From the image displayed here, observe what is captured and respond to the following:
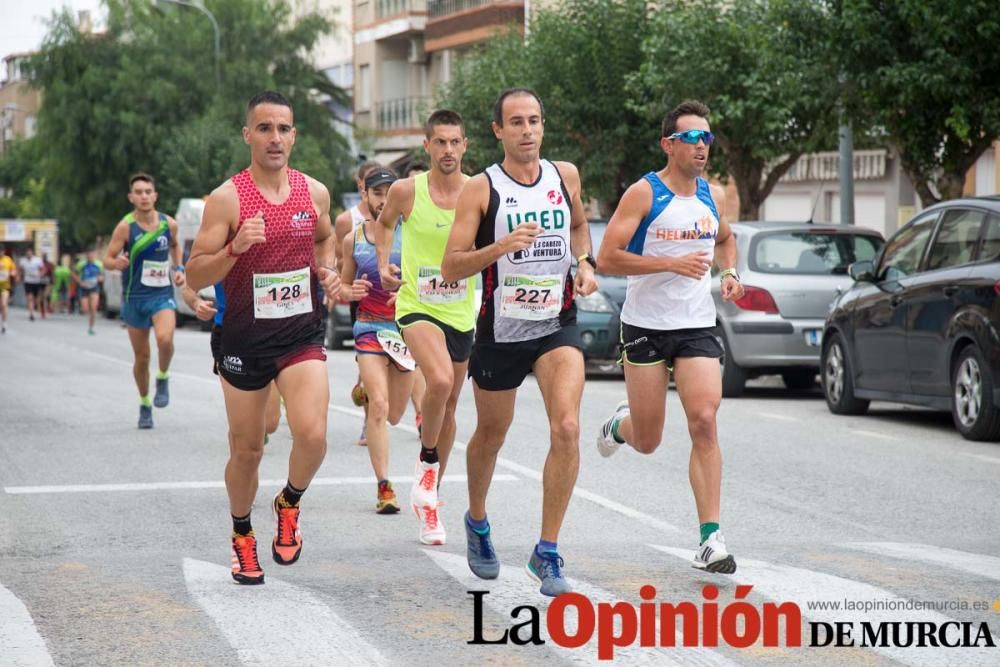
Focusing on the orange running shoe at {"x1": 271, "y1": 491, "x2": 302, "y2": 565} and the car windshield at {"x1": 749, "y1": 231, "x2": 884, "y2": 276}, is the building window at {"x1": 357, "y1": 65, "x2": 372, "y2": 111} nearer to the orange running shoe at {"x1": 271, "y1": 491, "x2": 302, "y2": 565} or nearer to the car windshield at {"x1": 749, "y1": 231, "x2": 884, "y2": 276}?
the car windshield at {"x1": 749, "y1": 231, "x2": 884, "y2": 276}

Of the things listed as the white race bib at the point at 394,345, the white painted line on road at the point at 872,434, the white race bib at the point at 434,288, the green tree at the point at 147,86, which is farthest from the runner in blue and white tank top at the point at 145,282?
the green tree at the point at 147,86

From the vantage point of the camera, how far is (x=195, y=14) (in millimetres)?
54500

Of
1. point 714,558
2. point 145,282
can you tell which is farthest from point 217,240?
point 145,282

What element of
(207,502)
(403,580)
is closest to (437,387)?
(403,580)

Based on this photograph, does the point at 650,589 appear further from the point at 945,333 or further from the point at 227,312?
the point at 945,333

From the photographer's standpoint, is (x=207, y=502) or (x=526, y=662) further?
(x=207, y=502)

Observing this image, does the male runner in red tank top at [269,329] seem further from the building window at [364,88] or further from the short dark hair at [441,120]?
the building window at [364,88]

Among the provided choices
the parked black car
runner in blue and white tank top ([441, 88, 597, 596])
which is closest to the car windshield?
the parked black car

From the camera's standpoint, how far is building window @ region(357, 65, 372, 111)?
57812 millimetres

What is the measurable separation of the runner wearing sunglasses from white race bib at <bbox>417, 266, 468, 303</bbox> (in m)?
0.97

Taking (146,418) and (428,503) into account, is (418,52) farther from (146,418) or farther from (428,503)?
(428,503)

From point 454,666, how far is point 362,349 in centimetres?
496

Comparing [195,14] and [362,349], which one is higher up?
[195,14]

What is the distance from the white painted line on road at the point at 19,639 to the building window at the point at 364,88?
51624 millimetres
